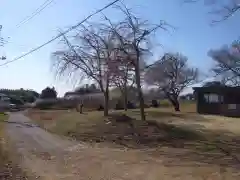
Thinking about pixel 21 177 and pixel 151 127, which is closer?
pixel 21 177

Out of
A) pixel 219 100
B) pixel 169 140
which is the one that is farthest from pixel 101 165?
pixel 219 100

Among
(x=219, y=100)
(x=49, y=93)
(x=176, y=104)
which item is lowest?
(x=176, y=104)

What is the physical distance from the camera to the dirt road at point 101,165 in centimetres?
1077

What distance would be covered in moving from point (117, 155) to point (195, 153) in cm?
290

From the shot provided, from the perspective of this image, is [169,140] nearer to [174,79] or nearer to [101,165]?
[101,165]

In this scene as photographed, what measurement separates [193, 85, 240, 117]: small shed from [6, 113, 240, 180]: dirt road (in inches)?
1128

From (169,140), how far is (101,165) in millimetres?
7135

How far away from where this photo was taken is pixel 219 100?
44375mm

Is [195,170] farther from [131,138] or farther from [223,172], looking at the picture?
[131,138]

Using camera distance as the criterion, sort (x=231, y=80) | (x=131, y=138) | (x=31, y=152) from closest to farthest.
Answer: (x=31, y=152)
(x=131, y=138)
(x=231, y=80)

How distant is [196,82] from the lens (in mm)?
63156

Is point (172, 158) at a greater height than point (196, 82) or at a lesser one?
lesser

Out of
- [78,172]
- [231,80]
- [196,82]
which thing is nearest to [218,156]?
[78,172]

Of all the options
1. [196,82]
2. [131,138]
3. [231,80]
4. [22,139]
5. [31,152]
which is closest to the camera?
[31,152]
